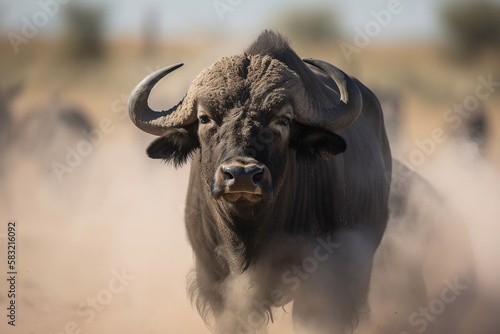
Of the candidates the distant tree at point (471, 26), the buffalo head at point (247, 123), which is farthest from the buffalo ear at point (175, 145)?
the distant tree at point (471, 26)

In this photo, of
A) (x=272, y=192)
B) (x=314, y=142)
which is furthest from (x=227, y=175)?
(x=314, y=142)

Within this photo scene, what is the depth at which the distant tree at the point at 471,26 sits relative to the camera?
31.4 meters

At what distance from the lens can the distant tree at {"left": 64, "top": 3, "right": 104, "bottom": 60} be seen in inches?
1161

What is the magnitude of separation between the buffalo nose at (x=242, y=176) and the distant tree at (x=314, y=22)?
2624 cm

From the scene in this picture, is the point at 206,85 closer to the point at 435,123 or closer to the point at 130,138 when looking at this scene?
the point at 130,138

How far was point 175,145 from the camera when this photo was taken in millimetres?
6949

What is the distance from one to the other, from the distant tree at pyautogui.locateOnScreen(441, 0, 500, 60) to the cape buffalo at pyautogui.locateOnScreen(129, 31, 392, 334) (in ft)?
83.6

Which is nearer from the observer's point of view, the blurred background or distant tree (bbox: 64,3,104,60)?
the blurred background

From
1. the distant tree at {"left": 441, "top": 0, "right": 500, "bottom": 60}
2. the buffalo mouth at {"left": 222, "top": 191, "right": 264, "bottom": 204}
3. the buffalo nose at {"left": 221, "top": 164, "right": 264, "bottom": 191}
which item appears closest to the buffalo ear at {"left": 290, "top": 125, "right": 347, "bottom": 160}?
the buffalo mouth at {"left": 222, "top": 191, "right": 264, "bottom": 204}

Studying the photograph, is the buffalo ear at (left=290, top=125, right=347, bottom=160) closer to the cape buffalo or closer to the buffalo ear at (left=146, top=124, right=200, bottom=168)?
the cape buffalo

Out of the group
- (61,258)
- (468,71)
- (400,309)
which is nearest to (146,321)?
(61,258)

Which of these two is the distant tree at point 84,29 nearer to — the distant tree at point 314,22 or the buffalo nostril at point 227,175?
the distant tree at point 314,22

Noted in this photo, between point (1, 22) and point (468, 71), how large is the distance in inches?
720

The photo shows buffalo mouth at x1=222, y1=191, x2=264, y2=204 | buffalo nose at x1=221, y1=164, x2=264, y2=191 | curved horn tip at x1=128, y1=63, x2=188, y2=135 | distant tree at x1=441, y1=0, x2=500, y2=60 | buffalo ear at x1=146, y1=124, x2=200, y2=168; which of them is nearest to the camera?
buffalo nose at x1=221, y1=164, x2=264, y2=191
